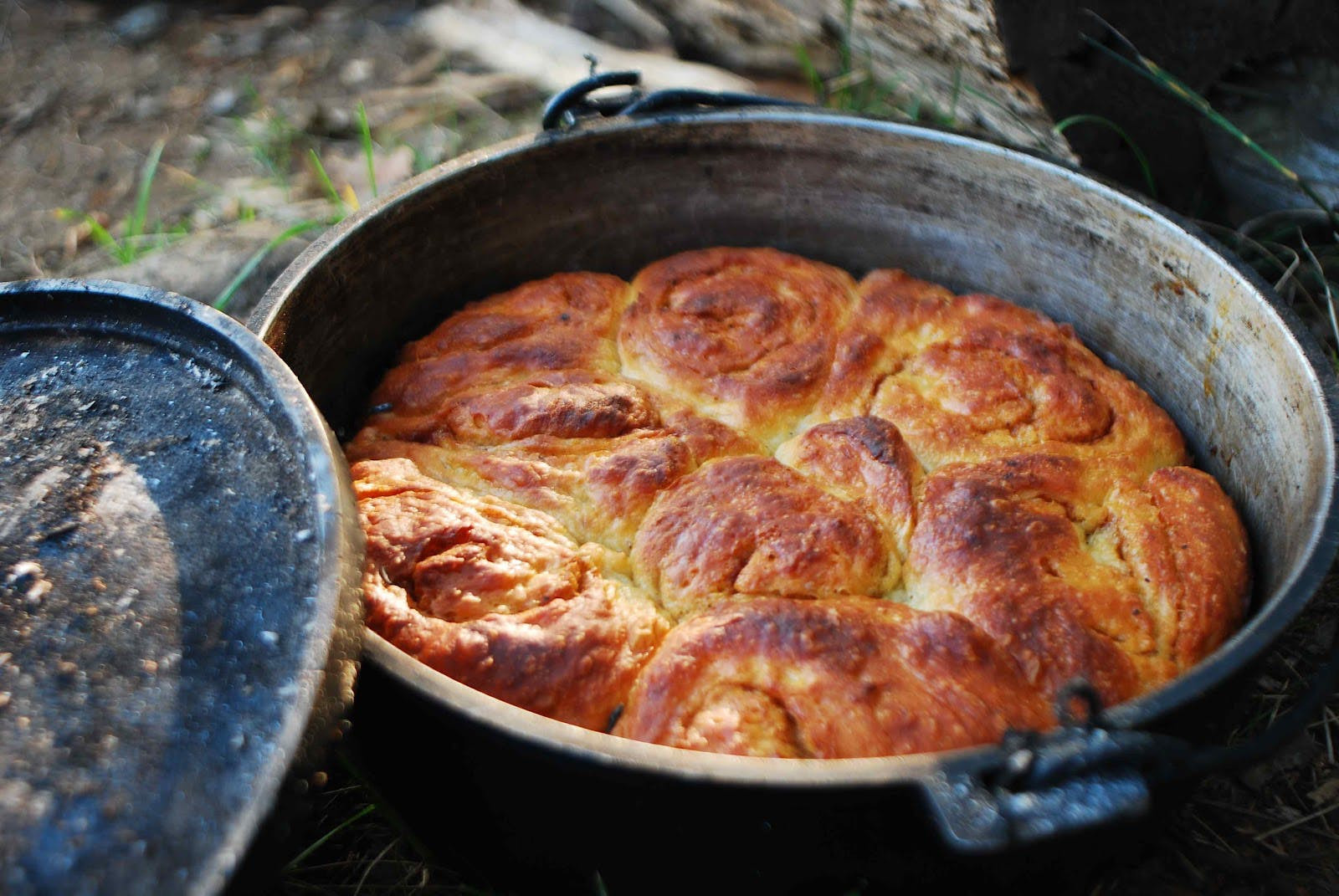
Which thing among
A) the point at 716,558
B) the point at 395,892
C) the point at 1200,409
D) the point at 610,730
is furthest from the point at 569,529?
the point at 1200,409

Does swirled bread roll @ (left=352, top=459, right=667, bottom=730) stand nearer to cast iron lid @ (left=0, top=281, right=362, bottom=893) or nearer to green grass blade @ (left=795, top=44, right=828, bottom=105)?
cast iron lid @ (left=0, top=281, right=362, bottom=893)

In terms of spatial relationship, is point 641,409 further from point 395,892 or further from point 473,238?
point 395,892

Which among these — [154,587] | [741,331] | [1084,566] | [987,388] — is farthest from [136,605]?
[987,388]

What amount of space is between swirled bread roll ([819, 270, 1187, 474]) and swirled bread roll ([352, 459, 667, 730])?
849 mm

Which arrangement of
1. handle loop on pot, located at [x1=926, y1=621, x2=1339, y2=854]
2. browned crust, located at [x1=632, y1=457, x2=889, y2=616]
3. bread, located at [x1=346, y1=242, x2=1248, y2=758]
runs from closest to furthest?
handle loop on pot, located at [x1=926, y1=621, x2=1339, y2=854] → bread, located at [x1=346, y1=242, x2=1248, y2=758] → browned crust, located at [x1=632, y1=457, x2=889, y2=616]

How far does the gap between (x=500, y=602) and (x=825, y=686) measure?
2.28 feet

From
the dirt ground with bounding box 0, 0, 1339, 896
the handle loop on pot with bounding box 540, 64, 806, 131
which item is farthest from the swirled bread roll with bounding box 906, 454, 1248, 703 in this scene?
the handle loop on pot with bounding box 540, 64, 806, 131

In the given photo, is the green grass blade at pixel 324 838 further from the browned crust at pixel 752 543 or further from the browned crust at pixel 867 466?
the browned crust at pixel 867 466

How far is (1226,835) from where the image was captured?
2428mm

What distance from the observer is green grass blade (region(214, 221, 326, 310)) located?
3762mm

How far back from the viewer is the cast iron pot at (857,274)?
55.5 inches

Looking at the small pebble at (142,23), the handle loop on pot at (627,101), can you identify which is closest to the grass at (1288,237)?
the handle loop on pot at (627,101)

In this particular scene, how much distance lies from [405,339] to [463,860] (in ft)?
5.05

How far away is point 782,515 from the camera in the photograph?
2178 millimetres
